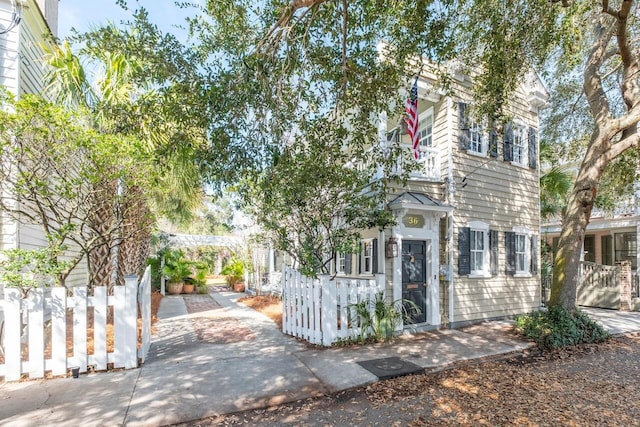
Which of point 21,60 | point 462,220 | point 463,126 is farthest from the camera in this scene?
point 463,126

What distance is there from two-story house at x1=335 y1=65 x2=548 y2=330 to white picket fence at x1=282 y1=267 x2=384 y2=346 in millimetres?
1132

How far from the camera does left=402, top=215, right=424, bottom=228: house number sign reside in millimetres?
7961

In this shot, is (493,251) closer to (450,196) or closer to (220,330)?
(450,196)

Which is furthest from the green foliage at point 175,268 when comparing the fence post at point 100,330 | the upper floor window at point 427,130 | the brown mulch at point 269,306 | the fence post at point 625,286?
the fence post at point 625,286

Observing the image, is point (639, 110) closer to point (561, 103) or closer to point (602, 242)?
point (561, 103)

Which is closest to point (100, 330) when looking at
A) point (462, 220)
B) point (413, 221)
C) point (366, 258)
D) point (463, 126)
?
point (366, 258)

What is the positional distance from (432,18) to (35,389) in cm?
768

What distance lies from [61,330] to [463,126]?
29.5 ft

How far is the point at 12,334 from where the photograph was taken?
4.27 meters

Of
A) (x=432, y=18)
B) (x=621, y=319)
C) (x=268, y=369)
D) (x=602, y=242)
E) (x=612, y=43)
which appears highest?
(x=612, y=43)

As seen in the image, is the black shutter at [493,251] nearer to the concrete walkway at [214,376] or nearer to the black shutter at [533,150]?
the concrete walkway at [214,376]

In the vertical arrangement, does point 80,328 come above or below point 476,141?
below

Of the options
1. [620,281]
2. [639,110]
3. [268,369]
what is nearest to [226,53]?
[268,369]

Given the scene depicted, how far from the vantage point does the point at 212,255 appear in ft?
92.0
